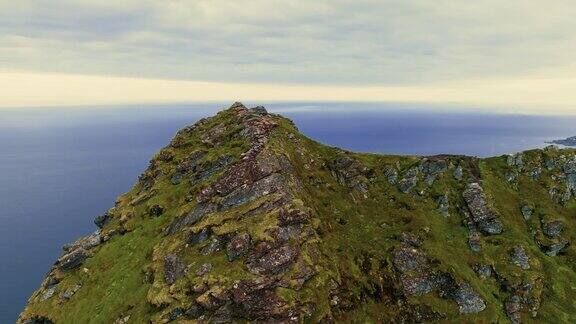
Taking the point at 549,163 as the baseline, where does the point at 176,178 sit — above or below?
below

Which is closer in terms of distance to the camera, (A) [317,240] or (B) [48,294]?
(A) [317,240]

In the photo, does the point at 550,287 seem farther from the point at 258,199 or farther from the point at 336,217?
the point at 258,199

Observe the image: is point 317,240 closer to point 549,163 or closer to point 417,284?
point 417,284

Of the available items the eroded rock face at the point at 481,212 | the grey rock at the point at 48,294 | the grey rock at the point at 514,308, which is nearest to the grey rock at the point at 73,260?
the grey rock at the point at 48,294

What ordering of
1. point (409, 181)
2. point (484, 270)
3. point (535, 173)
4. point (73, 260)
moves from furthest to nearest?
point (535, 173) → point (409, 181) → point (73, 260) → point (484, 270)

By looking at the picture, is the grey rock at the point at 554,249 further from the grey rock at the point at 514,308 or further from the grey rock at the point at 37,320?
the grey rock at the point at 37,320

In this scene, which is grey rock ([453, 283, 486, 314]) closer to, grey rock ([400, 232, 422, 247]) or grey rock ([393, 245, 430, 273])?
grey rock ([393, 245, 430, 273])

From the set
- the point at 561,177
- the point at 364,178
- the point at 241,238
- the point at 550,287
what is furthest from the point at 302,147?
the point at 561,177

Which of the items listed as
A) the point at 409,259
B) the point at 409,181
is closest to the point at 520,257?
the point at 409,259
